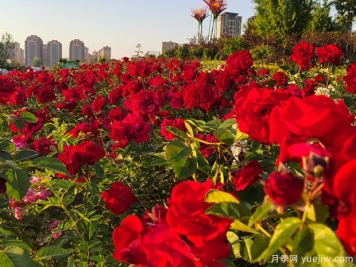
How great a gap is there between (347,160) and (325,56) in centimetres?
297

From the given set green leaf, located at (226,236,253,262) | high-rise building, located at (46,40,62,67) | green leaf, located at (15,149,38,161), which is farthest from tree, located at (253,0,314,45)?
high-rise building, located at (46,40,62,67)

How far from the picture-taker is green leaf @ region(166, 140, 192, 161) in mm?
1067

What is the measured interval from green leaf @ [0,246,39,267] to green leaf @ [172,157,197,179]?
1.32ft

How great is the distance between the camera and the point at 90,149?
167 cm

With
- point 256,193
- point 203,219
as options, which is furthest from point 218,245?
point 256,193

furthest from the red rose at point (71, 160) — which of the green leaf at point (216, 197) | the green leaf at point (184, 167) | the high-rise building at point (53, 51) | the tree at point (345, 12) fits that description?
the high-rise building at point (53, 51)

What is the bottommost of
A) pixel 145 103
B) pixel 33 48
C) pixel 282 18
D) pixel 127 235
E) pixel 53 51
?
pixel 127 235

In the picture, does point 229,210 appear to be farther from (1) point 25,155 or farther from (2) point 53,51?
(2) point 53,51

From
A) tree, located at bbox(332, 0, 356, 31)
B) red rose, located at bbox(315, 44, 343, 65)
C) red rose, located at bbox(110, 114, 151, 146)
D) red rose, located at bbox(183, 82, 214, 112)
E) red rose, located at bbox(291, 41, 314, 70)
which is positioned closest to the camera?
red rose, located at bbox(110, 114, 151, 146)

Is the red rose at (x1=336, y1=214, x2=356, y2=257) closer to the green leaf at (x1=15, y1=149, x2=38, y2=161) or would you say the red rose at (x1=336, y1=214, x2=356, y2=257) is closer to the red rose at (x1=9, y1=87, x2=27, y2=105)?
the green leaf at (x1=15, y1=149, x2=38, y2=161)

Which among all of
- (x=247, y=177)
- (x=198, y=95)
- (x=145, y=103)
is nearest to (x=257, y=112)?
(x=247, y=177)

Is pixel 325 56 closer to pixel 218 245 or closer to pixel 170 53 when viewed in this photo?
pixel 218 245

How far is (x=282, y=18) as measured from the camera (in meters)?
24.8

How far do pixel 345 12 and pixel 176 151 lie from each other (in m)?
32.2
